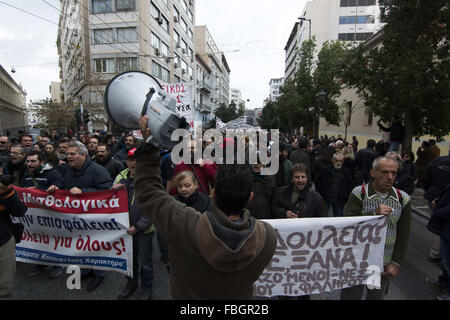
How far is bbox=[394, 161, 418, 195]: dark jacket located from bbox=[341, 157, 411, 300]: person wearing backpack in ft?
9.20

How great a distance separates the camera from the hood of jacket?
1019 mm

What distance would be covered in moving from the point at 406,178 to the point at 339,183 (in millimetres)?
1387

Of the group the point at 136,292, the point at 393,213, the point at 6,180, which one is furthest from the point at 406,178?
the point at 6,180

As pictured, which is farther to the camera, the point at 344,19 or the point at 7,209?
the point at 344,19

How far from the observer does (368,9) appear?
3634cm

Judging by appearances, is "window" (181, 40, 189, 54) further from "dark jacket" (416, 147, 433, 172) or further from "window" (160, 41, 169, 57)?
"dark jacket" (416, 147, 433, 172)

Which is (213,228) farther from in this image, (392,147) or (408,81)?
(392,147)

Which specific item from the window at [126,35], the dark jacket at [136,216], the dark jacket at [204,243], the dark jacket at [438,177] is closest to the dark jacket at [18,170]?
the dark jacket at [136,216]

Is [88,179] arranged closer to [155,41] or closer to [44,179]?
[44,179]

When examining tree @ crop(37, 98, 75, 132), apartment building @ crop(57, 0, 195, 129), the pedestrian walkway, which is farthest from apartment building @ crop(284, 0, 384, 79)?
the pedestrian walkway

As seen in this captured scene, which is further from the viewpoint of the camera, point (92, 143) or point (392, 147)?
point (392, 147)

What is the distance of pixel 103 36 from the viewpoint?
25.1 m
